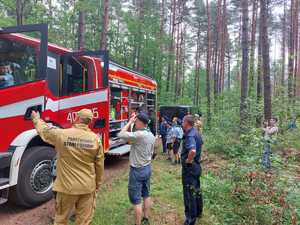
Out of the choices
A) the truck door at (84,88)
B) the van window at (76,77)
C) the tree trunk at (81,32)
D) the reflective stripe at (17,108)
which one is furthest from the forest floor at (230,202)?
the tree trunk at (81,32)

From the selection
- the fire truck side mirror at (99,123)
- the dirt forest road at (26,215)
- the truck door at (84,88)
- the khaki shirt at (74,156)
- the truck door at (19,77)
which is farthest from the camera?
the fire truck side mirror at (99,123)

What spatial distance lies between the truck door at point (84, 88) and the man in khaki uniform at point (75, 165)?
272 centimetres

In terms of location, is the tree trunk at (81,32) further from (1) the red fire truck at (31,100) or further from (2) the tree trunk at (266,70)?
(2) the tree trunk at (266,70)

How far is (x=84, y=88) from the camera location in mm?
6879

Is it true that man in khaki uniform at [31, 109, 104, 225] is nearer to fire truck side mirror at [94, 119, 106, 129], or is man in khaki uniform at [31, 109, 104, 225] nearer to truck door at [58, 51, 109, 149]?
truck door at [58, 51, 109, 149]

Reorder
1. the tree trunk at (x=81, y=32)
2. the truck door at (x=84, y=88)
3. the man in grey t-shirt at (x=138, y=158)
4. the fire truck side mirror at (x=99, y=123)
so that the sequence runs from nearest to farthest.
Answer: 1. the man in grey t-shirt at (x=138, y=158)
2. the truck door at (x=84, y=88)
3. the fire truck side mirror at (x=99, y=123)
4. the tree trunk at (x=81, y=32)

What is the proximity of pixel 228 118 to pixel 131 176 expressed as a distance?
859 cm

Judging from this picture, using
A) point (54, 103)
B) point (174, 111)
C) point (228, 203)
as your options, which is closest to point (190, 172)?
point (228, 203)

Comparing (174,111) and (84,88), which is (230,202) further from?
(174,111)

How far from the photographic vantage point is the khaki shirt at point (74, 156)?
346 cm

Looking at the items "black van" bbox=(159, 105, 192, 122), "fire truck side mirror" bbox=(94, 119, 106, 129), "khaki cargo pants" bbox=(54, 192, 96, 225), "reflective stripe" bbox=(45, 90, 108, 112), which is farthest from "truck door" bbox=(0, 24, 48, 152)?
"black van" bbox=(159, 105, 192, 122)

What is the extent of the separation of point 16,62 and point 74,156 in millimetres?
2428

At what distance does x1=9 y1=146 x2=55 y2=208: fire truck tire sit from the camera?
16.3 ft

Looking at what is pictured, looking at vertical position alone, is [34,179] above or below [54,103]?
below
